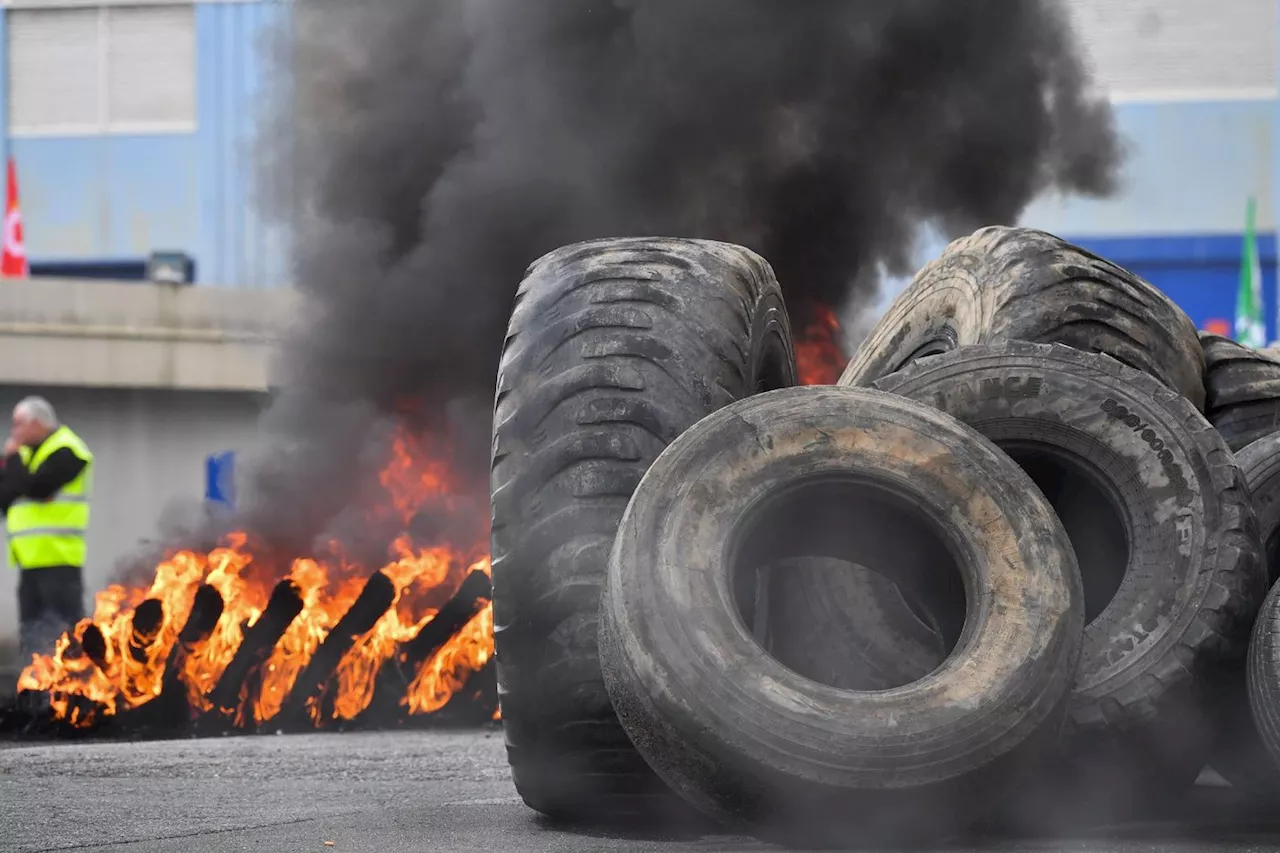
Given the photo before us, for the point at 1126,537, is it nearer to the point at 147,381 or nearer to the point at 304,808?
the point at 304,808

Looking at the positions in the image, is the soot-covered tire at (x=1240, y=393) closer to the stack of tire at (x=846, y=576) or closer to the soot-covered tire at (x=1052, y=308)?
the soot-covered tire at (x=1052, y=308)

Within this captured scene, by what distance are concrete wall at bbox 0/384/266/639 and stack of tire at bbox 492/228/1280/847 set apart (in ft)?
42.5

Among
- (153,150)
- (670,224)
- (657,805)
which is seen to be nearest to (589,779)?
(657,805)

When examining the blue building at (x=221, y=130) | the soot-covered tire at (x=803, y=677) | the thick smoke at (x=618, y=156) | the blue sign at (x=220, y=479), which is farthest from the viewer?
the blue building at (x=221, y=130)

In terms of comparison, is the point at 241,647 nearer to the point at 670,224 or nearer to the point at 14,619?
the point at 670,224

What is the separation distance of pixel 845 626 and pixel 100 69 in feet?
74.7

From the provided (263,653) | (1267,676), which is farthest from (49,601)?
(1267,676)

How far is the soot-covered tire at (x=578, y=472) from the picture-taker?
186 inches

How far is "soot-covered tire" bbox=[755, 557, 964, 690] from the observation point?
5184 millimetres

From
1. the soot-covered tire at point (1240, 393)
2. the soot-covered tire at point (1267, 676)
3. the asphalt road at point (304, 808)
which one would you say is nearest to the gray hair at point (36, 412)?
the asphalt road at point (304, 808)

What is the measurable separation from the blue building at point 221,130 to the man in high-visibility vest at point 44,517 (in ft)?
42.5

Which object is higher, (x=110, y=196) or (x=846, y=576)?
(x=110, y=196)

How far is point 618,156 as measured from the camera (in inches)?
482

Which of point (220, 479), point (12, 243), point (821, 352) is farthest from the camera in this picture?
point (12, 243)
